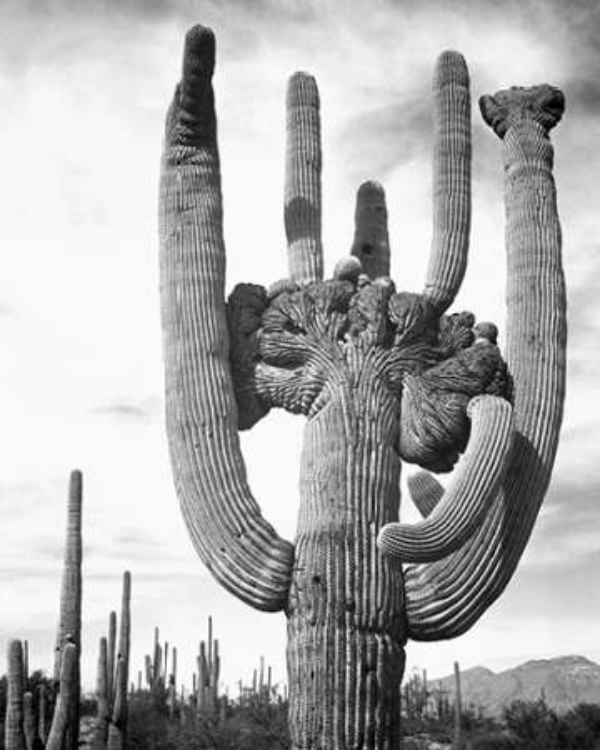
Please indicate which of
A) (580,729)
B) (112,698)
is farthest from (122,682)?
(580,729)

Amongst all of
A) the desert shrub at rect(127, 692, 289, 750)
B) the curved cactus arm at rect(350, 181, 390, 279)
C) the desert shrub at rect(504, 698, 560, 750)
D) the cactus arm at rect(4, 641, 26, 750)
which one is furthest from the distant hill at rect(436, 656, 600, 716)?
the curved cactus arm at rect(350, 181, 390, 279)

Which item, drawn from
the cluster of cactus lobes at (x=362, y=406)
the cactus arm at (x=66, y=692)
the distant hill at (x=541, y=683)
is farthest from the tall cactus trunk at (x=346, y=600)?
the distant hill at (x=541, y=683)

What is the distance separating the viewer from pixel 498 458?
577cm

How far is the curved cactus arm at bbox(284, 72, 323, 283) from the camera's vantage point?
22.8ft

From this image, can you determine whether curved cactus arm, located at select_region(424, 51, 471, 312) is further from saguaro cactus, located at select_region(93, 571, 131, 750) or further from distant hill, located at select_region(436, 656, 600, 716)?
distant hill, located at select_region(436, 656, 600, 716)

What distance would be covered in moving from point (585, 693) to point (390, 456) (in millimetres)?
107212

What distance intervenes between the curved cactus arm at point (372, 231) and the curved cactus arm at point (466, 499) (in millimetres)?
1728

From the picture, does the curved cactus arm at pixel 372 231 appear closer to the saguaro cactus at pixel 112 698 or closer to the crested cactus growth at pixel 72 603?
the crested cactus growth at pixel 72 603

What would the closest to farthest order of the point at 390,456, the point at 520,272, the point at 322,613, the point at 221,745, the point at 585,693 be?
the point at 322,613, the point at 390,456, the point at 520,272, the point at 221,745, the point at 585,693

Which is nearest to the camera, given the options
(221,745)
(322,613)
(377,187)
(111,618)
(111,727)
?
(322,613)

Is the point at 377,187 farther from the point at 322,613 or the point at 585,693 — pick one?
the point at 585,693

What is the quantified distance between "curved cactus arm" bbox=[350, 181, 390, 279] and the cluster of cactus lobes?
0.53 metres

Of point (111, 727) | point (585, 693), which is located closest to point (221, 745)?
point (111, 727)

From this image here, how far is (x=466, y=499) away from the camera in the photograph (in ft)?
18.5
